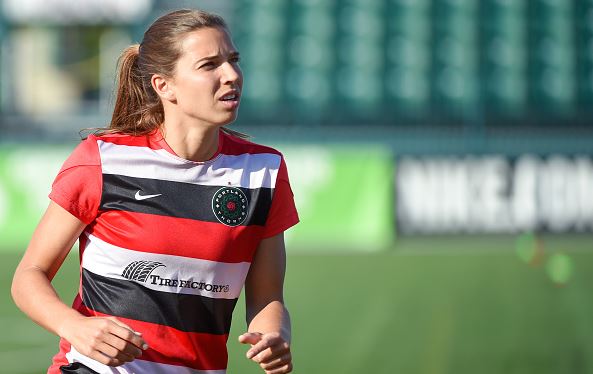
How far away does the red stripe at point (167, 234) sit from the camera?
3.08m

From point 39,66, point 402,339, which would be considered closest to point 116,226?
point 402,339

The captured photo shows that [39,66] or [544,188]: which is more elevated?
[39,66]

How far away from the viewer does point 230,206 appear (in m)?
3.16

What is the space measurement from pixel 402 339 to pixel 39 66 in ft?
31.7

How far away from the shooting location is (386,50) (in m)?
16.1

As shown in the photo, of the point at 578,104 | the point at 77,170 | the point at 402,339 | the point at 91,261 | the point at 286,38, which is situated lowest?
the point at 402,339

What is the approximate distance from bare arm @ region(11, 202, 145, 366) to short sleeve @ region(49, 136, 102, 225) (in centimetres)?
3

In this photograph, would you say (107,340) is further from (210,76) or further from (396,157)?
(396,157)

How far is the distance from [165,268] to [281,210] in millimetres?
392

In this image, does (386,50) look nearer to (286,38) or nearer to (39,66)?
(286,38)

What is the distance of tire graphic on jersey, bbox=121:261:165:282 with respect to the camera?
10.1ft

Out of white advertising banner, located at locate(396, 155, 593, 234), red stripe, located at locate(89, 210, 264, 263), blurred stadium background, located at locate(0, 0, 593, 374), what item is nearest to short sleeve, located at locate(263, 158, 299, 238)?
red stripe, located at locate(89, 210, 264, 263)

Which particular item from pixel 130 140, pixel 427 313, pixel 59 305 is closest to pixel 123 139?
pixel 130 140

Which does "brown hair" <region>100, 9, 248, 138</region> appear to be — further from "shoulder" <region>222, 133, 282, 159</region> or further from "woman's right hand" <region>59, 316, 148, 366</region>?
"woman's right hand" <region>59, 316, 148, 366</region>
